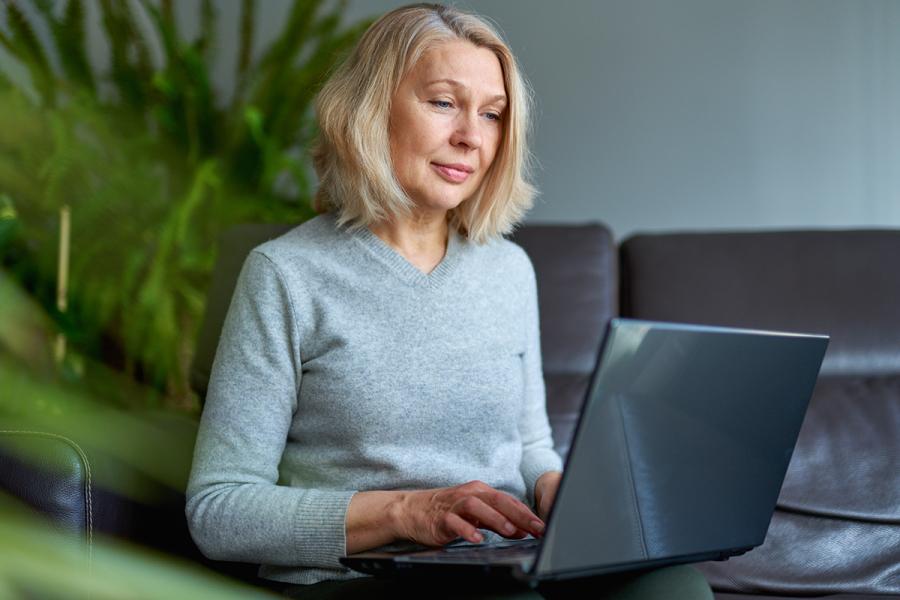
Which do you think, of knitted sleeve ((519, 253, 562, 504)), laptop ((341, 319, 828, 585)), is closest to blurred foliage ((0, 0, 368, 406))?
knitted sleeve ((519, 253, 562, 504))

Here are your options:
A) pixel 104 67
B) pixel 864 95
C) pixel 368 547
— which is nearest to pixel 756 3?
pixel 864 95

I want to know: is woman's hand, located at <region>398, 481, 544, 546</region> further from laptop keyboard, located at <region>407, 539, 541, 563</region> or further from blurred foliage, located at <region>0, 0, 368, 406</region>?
blurred foliage, located at <region>0, 0, 368, 406</region>

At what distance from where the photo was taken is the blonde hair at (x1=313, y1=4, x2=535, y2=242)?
1.19m

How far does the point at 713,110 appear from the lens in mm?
2604

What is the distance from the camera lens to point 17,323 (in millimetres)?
269

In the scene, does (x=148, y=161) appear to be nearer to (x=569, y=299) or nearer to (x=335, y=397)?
(x=569, y=299)

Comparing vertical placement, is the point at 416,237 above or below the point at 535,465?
above

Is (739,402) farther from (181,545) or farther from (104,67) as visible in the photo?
(104,67)

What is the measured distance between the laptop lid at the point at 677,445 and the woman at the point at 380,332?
0.32 m

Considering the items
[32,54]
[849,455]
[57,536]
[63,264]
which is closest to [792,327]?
[849,455]

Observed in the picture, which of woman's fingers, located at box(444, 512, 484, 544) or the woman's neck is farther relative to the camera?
the woman's neck

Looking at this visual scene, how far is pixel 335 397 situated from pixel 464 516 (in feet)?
0.90

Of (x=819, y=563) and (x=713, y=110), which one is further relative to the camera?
(x=713, y=110)

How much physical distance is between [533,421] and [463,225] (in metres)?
0.29
